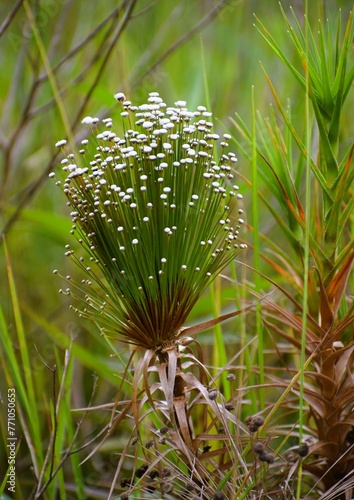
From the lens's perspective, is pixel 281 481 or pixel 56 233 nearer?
pixel 281 481

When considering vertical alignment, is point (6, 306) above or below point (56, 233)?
below

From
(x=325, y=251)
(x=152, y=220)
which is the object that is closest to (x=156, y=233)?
(x=152, y=220)

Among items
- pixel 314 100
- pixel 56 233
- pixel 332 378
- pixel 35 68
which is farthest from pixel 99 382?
pixel 314 100

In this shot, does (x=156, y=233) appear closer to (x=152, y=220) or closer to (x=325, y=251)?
(x=152, y=220)

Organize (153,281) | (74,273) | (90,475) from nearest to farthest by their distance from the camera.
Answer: (153,281)
(90,475)
(74,273)

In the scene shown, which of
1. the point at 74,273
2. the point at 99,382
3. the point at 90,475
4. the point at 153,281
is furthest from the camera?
the point at 74,273

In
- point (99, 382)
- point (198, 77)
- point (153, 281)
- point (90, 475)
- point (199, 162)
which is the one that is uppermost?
point (198, 77)

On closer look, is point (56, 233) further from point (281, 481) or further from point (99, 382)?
point (281, 481)
